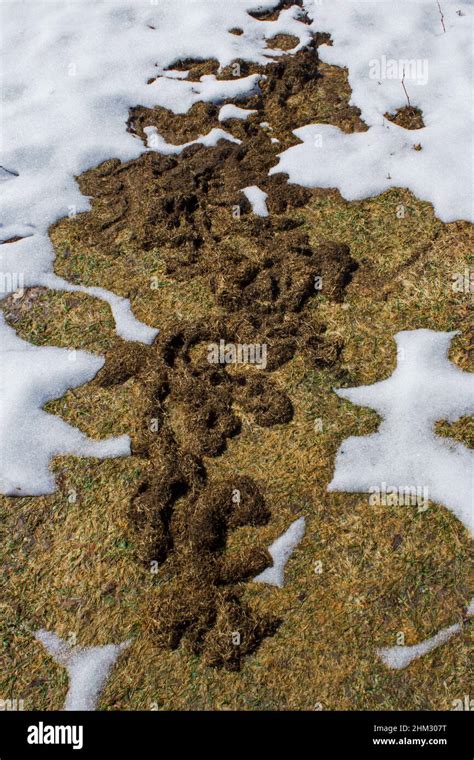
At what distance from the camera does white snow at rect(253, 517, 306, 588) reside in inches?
187

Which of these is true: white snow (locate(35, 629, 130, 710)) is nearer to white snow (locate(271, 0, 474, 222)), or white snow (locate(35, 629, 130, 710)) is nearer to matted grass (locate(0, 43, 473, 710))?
matted grass (locate(0, 43, 473, 710))

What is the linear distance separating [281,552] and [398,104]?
674 centimetres

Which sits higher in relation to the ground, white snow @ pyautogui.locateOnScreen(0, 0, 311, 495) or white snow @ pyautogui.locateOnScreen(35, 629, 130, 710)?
white snow @ pyautogui.locateOnScreen(0, 0, 311, 495)

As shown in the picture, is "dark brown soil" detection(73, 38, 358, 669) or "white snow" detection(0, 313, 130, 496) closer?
"dark brown soil" detection(73, 38, 358, 669)

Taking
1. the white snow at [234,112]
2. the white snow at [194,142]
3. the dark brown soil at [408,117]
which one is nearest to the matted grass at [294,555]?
the dark brown soil at [408,117]

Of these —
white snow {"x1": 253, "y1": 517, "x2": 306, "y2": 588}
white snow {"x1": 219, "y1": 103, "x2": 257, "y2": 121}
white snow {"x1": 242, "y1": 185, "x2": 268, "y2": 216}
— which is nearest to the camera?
white snow {"x1": 253, "y1": 517, "x2": 306, "y2": 588}

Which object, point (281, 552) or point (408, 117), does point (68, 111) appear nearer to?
point (408, 117)

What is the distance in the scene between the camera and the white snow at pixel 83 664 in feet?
14.5

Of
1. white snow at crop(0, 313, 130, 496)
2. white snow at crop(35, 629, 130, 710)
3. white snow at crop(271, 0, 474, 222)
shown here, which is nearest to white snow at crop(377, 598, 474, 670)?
white snow at crop(35, 629, 130, 710)

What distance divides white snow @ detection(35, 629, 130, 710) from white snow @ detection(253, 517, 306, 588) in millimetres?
1252

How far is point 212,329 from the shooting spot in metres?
6.19

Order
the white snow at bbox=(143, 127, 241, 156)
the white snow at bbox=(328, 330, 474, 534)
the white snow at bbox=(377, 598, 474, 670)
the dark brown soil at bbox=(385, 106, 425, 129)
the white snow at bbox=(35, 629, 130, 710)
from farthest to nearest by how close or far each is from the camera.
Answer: the white snow at bbox=(143, 127, 241, 156), the dark brown soil at bbox=(385, 106, 425, 129), the white snow at bbox=(328, 330, 474, 534), the white snow at bbox=(35, 629, 130, 710), the white snow at bbox=(377, 598, 474, 670)
